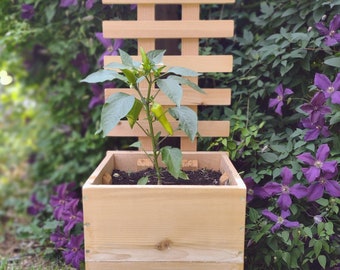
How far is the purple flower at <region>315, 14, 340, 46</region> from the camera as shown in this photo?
55.3 inches

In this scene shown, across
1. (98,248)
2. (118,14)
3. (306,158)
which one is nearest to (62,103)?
(118,14)

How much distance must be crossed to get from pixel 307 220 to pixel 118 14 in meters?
1.24

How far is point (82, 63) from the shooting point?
2.06 metres

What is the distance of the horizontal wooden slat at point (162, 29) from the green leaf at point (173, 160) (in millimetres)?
517

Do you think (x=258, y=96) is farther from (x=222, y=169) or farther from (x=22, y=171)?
(x=22, y=171)

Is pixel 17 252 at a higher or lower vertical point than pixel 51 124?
lower

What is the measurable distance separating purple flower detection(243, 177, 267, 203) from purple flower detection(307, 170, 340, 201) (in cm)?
17

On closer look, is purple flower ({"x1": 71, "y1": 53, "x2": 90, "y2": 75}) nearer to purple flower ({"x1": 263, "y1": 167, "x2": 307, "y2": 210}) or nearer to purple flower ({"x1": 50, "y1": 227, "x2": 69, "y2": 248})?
purple flower ({"x1": 50, "y1": 227, "x2": 69, "y2": 248})

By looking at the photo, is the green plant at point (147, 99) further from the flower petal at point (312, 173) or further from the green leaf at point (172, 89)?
the flower petal at point (312, 173)

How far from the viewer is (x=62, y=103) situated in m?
2.38

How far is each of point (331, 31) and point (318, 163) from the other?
1.71 feet

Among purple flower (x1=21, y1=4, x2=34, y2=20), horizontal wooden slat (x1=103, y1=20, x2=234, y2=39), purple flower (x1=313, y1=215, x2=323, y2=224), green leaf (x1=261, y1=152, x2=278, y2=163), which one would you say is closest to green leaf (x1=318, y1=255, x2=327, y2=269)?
purple flower (x1=313, y1=215, x2=323, y2=224)

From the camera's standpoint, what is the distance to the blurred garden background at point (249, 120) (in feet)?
4.43

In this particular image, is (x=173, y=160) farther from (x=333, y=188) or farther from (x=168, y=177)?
(x=333, y=188)
